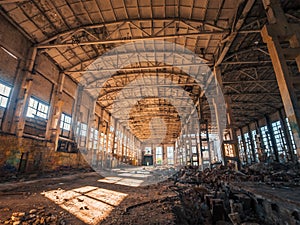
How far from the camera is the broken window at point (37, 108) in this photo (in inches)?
407

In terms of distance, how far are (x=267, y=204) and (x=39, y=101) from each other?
42.8ft

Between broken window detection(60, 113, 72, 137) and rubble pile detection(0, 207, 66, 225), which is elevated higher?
broken window detection(60, 113, 72, 137)

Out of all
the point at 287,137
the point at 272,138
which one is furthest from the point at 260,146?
the point at 287,137

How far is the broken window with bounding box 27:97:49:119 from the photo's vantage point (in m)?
10.3

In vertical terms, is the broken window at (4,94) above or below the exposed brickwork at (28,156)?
above

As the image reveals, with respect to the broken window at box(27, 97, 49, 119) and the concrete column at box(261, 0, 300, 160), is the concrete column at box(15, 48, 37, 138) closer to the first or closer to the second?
the broken window at box(27, 97, 49, 119)

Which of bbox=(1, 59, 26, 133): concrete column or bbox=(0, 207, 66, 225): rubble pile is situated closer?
bbox=(0, 207, 66, 225): rubble pile

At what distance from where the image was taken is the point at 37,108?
11.0m

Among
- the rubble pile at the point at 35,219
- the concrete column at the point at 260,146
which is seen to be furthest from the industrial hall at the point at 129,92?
the concrete column at the point at 260,146

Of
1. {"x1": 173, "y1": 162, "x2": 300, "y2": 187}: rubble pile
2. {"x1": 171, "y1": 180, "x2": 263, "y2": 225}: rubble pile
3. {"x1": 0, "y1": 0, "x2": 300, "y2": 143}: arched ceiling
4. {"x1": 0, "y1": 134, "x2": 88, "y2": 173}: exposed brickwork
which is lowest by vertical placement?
{"x1": 171, "y1": 180, "x2": 263, "y2": 225}: rubble pile

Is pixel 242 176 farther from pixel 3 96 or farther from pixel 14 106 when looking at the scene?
pixel 3 96

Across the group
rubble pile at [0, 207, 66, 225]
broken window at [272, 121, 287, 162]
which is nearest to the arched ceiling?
rubble pile at [0, 207, 66, 225]

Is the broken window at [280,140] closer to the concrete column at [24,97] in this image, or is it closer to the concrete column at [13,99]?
the concrete column at [24,97]

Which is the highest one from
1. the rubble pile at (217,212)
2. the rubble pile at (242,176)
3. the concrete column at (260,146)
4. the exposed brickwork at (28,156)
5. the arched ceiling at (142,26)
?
the arched ceiling at (142,26)
